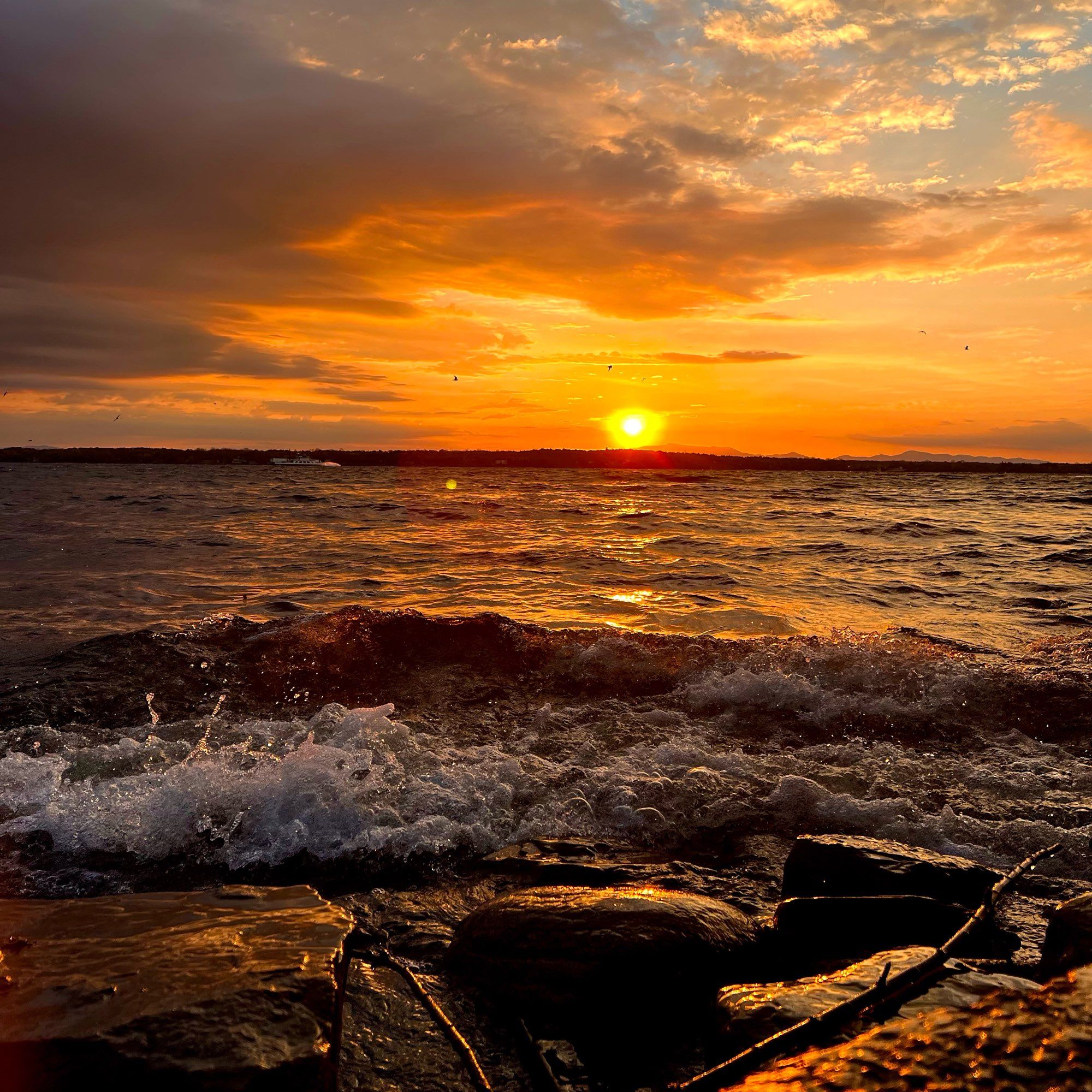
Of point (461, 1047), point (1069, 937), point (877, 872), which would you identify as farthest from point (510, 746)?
point (461, 1047)

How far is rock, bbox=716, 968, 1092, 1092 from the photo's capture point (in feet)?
5.51

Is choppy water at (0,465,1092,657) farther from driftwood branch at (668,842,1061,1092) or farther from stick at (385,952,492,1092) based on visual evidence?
stick at (385,952,492,1092)

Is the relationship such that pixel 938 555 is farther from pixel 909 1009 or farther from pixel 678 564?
pixel 909 1009

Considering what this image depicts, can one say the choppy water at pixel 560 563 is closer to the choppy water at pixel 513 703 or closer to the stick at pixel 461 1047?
the choppy water at pixel 513 703

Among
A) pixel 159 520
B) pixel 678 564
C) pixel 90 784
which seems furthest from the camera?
pixel 159 520

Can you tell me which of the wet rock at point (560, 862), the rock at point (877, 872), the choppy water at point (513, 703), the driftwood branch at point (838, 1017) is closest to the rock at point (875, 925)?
the rock at point (877, 872)

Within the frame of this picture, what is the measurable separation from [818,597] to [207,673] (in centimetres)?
1008

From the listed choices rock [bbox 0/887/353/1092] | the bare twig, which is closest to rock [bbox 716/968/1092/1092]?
the bare twig

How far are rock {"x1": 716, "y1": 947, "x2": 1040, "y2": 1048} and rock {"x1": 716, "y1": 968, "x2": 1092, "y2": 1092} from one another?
1.78ft

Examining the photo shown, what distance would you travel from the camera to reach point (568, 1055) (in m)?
2.87

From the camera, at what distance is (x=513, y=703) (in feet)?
26.6

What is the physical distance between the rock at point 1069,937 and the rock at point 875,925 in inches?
11.3

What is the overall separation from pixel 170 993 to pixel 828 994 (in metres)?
2.29

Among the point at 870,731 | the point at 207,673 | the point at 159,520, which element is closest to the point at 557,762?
the point at 870,731
